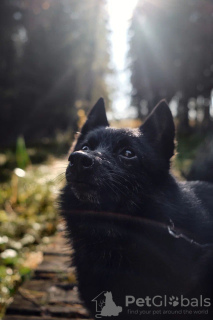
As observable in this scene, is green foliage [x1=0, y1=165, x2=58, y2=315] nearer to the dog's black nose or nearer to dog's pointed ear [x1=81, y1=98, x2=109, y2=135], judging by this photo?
dog's pointed ear [x1=81, y1=98, x2=109, y2=135]

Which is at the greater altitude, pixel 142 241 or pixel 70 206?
pixel 70 206

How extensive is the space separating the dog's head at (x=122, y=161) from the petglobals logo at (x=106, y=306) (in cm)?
69

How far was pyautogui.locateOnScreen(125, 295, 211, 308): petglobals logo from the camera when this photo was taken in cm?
193

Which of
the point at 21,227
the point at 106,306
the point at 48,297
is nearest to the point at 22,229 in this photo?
the point at 21,227

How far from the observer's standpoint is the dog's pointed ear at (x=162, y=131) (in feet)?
8.12

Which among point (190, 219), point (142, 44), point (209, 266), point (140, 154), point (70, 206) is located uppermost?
point (142, 44)

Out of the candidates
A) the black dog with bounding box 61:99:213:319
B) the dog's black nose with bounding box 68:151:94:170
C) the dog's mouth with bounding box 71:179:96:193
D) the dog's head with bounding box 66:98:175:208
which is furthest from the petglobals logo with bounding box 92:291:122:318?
the dog's black nose with bounding box 68:151:94:170

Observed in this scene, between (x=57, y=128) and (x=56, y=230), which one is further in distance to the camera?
(x=57, y=128)

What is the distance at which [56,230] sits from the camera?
16.1 ft

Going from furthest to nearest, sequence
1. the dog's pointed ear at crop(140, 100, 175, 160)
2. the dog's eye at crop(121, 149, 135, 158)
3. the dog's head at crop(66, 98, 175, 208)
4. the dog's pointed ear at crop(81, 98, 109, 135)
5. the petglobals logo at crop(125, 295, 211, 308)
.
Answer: the dog's pointed ear at crop(81, 98, 109, 135)
the dog's pointed ear at crop(140, 100, 175, 160)
the dog's eye at crop(121, 149, 135, 158)
the dog's head at crop(66, 98, 175, 208)
the petglobals logo at crop(125, 295, 211, 308)

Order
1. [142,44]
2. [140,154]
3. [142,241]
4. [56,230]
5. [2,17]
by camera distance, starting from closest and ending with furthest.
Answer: [142,241] < [140,154] < [56,230] < [142,44] < [2,17]

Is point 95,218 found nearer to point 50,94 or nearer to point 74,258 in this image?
point 74,258

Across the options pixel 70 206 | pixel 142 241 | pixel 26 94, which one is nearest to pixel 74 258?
pixel 70 206

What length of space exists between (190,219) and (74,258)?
41.6 inches
